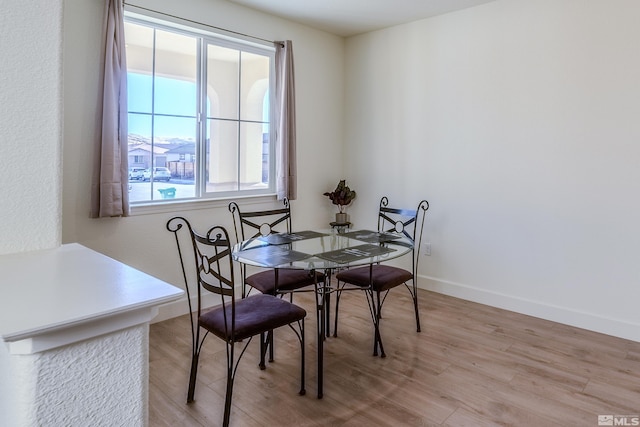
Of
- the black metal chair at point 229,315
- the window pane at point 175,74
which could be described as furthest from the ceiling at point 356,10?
the black metal chair at point 229,315

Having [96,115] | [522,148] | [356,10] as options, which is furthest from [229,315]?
[356,10]

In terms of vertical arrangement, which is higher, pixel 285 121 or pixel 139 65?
pixel 139 65

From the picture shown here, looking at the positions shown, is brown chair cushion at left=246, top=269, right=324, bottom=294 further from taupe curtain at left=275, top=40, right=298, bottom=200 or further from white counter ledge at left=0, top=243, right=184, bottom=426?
white counter ledge at left=0, top=243, right=184, bottom=426

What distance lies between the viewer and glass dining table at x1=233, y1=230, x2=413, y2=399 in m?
2.20

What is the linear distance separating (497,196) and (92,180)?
3191mm

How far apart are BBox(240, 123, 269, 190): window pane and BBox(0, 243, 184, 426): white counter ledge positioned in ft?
9.30

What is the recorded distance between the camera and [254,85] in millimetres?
3885

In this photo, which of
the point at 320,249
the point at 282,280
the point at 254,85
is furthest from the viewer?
the point at 254,85

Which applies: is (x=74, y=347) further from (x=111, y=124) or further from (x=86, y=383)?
(x=111, y=124)

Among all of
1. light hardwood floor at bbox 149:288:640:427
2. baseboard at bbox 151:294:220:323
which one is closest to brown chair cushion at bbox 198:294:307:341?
light hardwood floor at bbox 149:288:640:427

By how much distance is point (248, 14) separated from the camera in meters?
3.67

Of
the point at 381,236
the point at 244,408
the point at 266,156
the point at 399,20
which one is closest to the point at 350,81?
the point at 399,20

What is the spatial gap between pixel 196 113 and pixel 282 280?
5.43ft

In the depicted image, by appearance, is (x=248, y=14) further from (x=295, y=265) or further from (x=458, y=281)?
(x=458, y=281)
